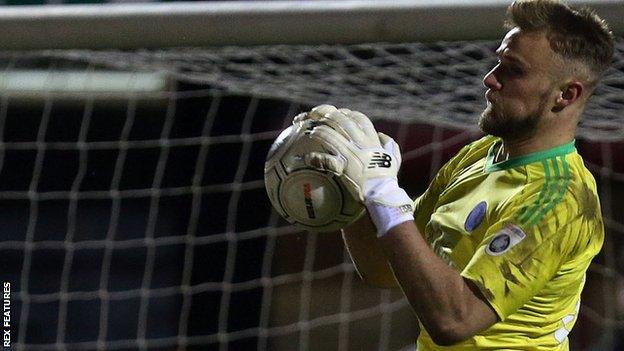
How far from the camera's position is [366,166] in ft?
7.19

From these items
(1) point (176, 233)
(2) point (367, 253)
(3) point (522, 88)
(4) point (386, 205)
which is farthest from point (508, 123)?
(1) point (176, 233)

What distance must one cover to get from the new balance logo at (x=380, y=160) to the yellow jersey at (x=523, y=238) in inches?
8.0

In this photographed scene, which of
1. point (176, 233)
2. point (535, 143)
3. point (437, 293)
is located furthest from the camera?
point (176, 233)

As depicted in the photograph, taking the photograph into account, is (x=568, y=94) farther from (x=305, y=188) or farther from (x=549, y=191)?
(x=305, y=188)

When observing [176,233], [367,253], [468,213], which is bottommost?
[176,233]

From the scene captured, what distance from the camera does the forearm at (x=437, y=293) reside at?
2.08 m

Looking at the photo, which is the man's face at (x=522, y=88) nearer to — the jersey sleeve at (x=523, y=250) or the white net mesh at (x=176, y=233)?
the jersey sleeve at (x=523, y=250)

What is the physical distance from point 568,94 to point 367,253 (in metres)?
0.56

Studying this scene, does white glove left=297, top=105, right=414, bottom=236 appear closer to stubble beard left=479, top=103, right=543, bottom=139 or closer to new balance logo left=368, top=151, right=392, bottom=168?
new balance logo left=368, top=151, right=392, bottom=168

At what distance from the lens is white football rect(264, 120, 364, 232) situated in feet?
7.45

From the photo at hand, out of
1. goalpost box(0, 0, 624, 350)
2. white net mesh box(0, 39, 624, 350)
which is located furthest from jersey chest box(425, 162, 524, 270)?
white net mesh box(0, 39, 624, 350)

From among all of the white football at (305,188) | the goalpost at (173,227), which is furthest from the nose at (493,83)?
the goalpost at (173,227)

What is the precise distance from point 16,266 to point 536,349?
137 inches

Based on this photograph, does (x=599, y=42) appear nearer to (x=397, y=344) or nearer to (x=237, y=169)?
(x=237, y=169)
